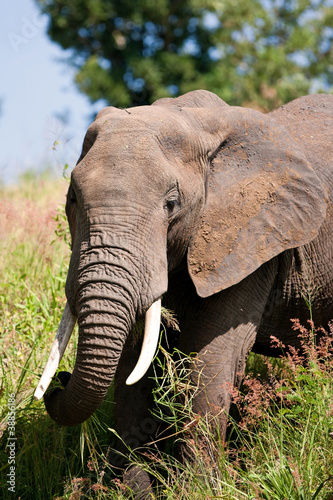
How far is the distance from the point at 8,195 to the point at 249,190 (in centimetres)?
565

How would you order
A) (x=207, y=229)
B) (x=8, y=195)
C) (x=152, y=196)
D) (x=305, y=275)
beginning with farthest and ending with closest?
(x=8, y=195), (x=305, y=275), (x=207, y=229), (x=152, y=196)

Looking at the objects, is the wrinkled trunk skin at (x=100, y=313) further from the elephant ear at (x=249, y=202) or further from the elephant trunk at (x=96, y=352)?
the elephant ear at (x=249, y=202)

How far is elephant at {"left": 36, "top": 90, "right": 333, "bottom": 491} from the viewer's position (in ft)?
11.8

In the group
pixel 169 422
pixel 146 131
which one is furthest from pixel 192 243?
pixel 169 422

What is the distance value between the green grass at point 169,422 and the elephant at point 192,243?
0.78 feet

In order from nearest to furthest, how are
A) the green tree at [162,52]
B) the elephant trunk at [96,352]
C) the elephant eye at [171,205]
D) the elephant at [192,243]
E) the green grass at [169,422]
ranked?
the elephant trunk at [96,352], the elephant at [192,243], the green grass at [169,422], the elephant eye at [171,205], the green tree at [162,52]

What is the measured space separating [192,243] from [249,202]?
45 centimetres

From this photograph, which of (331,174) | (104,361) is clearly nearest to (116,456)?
Result: (104,361)

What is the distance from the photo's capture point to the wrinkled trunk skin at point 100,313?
348cm

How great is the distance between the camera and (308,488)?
3527 mm

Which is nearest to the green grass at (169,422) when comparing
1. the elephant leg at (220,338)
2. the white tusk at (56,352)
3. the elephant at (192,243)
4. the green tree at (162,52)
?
the elephant leg at (220,338)

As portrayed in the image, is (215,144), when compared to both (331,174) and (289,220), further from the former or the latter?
(331,174)

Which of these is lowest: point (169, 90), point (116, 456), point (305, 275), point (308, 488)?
point (308, 488)

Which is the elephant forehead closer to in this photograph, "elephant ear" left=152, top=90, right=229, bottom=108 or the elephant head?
the elephant head
